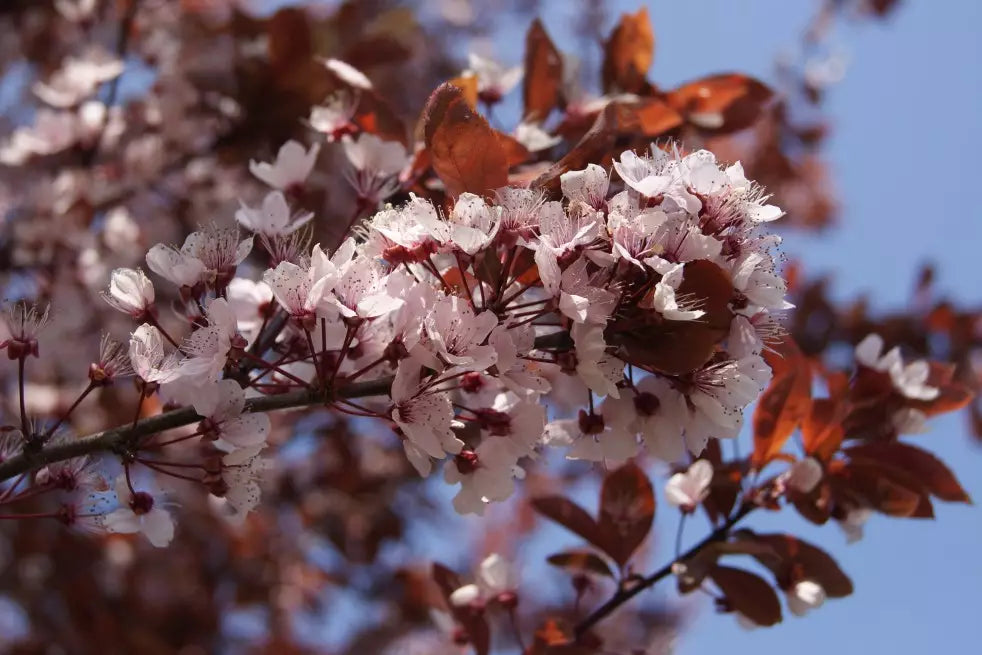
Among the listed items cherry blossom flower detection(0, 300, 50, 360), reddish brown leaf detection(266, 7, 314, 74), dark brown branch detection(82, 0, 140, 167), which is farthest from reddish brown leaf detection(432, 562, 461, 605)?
dark brown branch detection(82, 0, 140, 167)

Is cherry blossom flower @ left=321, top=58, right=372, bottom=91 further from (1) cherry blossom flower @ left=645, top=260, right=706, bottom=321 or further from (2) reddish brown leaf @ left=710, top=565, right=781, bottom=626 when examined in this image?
(2) reddish brown leaf @ left=710, top=565, right=781, bottom=626

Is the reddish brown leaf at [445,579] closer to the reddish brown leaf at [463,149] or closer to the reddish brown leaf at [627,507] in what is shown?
the reddish brown leaf at [627,507]

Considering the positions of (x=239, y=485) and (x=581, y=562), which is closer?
(x=239, y=485)

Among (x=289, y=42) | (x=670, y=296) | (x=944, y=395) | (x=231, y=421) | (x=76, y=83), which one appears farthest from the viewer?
(x=76, y=83)

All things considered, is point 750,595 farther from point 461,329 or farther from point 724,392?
point 461,329

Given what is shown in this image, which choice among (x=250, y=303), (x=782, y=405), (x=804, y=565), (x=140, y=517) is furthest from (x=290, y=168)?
(x=804, y=565)

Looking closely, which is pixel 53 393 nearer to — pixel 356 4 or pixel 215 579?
pixel 215 579
